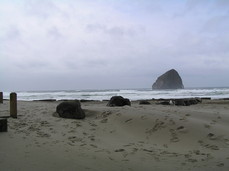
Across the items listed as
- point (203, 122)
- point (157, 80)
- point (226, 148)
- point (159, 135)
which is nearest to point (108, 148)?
point (159, 135)

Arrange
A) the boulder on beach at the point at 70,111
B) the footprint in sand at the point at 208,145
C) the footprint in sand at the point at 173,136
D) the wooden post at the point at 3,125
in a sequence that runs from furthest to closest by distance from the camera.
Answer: the boulder on beach at the point at 70,111
the footprint in sand at the point at 173,136
the footprint in sand at the point at 208,145
the wooden post at the point at 3,125

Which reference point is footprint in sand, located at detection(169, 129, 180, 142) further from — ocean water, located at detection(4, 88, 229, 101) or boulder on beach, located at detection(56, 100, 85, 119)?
ocean water, located at detection(4, 88, 229, 101)

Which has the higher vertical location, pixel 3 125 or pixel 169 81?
pixel 169 81

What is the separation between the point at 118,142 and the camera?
293 inches

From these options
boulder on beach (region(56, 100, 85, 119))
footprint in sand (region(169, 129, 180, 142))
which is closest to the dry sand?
footprint in sand (region(169, 129, 180, 142))

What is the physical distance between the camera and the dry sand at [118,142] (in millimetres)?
5195

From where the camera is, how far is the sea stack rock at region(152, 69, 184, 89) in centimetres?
11812

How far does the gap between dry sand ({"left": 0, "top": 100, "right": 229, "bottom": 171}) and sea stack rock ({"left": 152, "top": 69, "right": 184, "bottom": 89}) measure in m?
108

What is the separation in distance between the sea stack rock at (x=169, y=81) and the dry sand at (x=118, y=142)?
355 feet

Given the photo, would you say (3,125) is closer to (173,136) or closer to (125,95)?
(173,136)

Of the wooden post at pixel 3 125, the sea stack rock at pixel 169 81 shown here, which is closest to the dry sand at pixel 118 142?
the wooden post at pixel 3 125

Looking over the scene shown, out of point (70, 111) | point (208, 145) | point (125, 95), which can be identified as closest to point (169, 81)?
point (125, 95)

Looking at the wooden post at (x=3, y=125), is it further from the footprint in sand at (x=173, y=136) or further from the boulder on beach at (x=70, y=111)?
the footprint in sand at (x=173, y=136)

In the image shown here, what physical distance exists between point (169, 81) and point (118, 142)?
114 meters
